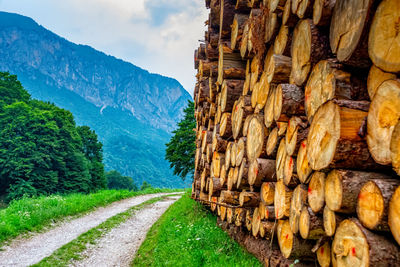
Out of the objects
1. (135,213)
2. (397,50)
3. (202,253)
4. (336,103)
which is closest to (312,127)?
(336,103)

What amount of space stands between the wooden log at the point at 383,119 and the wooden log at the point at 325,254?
110cm

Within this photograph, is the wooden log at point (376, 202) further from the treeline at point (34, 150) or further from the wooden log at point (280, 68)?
the treeline at point (34, 150)

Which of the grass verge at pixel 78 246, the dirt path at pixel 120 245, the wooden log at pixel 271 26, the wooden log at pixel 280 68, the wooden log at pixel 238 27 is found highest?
the wooden log at pixel 238 27

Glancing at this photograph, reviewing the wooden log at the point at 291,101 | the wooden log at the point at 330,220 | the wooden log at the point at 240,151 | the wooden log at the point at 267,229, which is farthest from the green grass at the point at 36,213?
the wooden log at the point at 330,220

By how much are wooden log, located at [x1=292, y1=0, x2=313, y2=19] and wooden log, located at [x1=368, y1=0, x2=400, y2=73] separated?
3.11ft

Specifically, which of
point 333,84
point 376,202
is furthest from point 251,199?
point 376,202

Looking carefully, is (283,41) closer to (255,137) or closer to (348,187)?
(255,137)

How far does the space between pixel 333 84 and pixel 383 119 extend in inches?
24.7

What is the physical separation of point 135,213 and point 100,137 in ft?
588

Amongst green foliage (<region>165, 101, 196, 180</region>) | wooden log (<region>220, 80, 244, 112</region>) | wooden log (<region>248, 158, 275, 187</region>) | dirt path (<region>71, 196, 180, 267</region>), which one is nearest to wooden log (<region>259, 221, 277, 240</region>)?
wooden log (<region>248, 158, 275, 187</region>)

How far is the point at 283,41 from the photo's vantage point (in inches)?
136

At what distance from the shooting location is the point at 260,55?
4035mm

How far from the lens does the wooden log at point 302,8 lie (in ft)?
8.96

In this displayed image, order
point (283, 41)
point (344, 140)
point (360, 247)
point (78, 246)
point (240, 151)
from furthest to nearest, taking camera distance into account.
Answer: point (78, 246)
point (240, 151)
point (283, 41)
point (344, 140)
point (360, 247)
